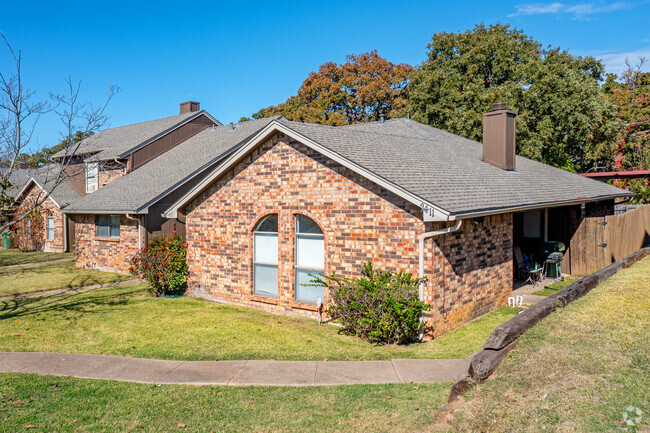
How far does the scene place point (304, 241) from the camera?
38.0 feet

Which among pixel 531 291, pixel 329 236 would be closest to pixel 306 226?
pixel 329 236

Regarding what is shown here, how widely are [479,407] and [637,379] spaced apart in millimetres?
1902

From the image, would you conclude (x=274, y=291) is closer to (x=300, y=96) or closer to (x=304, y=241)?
(x=304, y=241)

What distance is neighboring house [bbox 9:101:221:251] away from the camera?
82.2 ft

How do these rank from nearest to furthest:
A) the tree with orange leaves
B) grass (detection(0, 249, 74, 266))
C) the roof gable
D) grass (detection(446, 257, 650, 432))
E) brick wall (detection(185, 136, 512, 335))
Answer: grass (detection(446, 257, 650, 432)) < the roof gable < brick wall (detection(185, 136, 512, 335)) < grass (detection(0, 249, 74, 266)) < the tree with orange leaves

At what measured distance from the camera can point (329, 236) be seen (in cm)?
1089

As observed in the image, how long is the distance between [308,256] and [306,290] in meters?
0.84

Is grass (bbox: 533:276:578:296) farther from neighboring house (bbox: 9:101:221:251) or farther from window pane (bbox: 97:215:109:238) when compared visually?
neighboring house (bbox: 9:101:221:251)

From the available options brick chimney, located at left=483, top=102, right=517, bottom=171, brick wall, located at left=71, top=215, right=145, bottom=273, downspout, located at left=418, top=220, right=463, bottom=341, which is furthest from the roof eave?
brick wall, located at left=71, top=215, right=145, bottom=273

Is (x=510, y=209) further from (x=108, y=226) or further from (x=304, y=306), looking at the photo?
(x=108, y=226)

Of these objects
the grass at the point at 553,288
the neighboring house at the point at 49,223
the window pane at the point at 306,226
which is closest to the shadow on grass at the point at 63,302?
the window pane at the point at 306,226

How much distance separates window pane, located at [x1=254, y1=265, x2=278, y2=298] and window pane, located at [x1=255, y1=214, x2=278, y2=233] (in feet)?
3.13

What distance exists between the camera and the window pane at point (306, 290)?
→ 449 inches

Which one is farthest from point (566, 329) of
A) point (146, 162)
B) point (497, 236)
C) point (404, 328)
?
point (146, 162)
